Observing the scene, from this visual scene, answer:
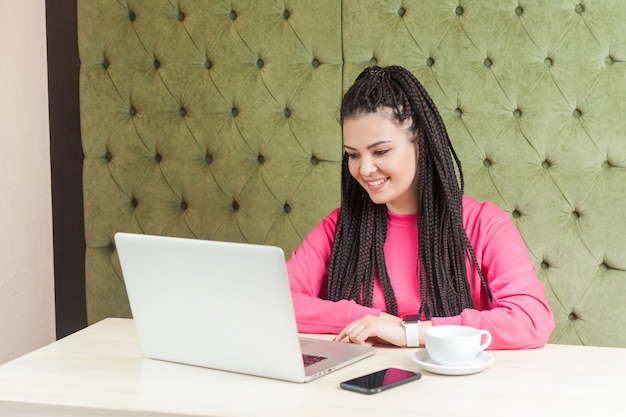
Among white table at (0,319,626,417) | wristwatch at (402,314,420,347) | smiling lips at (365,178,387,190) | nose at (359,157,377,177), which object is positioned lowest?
white table at (0,319,626,417)

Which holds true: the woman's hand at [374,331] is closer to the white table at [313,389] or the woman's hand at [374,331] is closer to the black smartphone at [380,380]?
the white table at [313,389]

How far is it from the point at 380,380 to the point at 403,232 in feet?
2.13

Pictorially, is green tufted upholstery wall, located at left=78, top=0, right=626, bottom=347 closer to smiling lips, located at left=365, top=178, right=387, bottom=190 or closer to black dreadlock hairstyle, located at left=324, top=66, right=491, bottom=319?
black dreadlock hairstyle, located at left=324, top=66, right=491, bottom=319

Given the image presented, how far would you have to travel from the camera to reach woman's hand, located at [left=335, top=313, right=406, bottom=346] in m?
1.35

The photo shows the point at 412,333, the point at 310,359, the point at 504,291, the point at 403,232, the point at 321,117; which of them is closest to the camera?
the point at 310,359

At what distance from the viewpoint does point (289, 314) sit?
43.6 inches

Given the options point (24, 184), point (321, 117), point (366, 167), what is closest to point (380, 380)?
point (366, 167)

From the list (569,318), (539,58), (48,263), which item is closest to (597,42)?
(539,58)

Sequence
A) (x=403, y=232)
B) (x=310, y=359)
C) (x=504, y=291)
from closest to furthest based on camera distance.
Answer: (x=310, y=359), (x=504, y=291), (x=403, y=232)

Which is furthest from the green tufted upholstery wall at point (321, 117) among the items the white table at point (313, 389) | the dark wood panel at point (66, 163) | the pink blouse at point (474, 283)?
the white table at point (313, 389)

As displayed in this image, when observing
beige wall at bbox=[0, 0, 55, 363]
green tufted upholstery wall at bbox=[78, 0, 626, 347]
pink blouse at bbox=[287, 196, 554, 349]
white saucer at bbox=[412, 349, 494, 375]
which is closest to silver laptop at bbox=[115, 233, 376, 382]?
white saucer at bbox=[412, 349, 494, 375]

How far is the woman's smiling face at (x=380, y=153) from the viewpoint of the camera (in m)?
1.63

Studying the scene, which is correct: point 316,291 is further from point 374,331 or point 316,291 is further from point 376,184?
point 374,331

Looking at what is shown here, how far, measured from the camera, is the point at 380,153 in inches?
64.2
